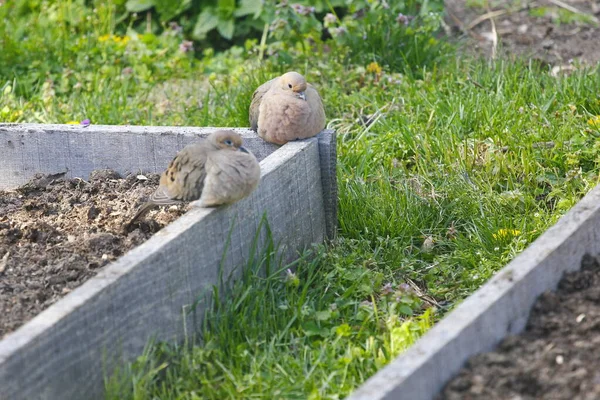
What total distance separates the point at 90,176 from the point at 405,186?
1.53 m

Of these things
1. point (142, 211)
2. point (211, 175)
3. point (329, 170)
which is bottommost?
point (329, 170)

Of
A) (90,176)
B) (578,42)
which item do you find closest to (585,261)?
(90,176)

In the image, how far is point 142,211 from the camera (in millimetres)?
3748

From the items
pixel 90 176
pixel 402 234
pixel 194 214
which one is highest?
pixel 194 214

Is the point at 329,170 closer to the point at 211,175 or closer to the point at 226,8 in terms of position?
the point at 211,175

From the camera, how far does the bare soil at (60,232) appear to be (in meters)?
3.33

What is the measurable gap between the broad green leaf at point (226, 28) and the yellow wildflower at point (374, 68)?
1.43m

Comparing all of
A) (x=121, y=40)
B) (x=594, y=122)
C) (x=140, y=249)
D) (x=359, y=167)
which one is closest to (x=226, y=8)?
(x=121, y=40)

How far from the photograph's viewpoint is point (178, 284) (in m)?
3.20

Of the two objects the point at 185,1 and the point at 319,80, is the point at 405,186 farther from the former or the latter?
the point at 185,1

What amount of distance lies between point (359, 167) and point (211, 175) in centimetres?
148

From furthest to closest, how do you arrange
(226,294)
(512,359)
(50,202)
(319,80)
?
(319,80) < (50,202) < (226,294) < (512,359)

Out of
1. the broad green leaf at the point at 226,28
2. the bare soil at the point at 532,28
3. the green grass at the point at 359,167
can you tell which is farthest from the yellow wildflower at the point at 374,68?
Result: the broad green leaf at the point at 226,28

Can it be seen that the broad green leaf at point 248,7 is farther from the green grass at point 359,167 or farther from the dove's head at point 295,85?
the dove's head at point 295,85
